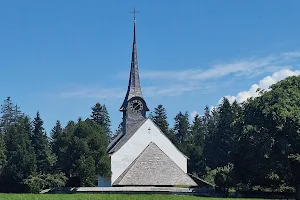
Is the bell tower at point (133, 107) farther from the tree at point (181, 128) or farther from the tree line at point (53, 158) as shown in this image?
the tree at point (181, 128)

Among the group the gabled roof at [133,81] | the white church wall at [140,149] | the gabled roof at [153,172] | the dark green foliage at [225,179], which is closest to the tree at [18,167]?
the white church wall at [140,149]

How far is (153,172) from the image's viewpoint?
51906 millimetres

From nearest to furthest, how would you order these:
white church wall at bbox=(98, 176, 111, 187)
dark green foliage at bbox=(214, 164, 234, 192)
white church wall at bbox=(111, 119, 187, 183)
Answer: dark green foliage at bbox=(214, 164, 234, 192)
white church wall at bbox=(98, 176, 111, 187)
white church wall at bbox=(111, 119, 187, 183)

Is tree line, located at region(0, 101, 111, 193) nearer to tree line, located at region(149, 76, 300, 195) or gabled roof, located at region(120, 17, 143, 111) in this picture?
gabled roof, located at region(120, 17, 143, 111)

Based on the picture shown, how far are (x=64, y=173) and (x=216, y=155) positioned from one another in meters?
32.0

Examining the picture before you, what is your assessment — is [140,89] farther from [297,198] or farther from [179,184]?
[297,198]

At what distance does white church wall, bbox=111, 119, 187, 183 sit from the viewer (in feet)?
185

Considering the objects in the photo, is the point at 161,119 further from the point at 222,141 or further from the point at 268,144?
the point at 268,144

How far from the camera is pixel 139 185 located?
50.3m

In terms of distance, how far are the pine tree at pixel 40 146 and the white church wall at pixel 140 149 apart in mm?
10855

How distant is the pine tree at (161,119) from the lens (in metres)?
91.8

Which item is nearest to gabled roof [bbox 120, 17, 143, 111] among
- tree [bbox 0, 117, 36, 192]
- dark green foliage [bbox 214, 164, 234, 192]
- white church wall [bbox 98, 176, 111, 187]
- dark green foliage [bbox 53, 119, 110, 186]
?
dark green foliage [bbox 53, 119, 110, 186]

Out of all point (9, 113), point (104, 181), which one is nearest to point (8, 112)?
point (9, 113)

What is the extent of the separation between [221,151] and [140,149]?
26.5 metres
